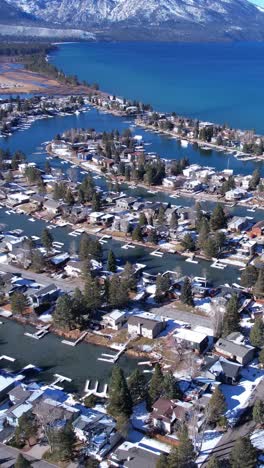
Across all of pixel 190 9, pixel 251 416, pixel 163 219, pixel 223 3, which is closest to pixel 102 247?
pixel 163 219

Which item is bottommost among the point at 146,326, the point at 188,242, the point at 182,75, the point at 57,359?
the point at 57,359

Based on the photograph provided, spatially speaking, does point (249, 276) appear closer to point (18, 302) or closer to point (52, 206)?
point (18, 302)

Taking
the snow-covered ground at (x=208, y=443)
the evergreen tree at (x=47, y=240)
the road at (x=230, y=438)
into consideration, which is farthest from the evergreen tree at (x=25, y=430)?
the evergreen tree at (x=47, y=240)

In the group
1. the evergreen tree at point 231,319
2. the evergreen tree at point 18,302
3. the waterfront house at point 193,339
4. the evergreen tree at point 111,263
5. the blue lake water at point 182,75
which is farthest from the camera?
the blue lake water at point 182,75

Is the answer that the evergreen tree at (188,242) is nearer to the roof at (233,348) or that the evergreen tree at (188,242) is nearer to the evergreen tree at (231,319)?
the evergreen tree at (231,319)

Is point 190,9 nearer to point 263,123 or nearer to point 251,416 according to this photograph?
point 263,123

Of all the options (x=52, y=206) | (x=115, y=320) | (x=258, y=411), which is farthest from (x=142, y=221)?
(x=258, y=411)
